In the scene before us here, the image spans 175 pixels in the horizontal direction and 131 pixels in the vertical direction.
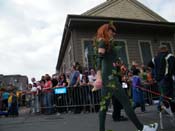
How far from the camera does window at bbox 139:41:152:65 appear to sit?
19.5 meters

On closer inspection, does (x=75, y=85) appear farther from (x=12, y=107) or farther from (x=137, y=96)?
(x=12, y=107)

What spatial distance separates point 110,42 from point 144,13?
59.0ft

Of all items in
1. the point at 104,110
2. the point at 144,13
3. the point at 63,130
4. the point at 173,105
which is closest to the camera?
the point at 104,110

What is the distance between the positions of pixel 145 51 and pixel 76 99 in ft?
30.3

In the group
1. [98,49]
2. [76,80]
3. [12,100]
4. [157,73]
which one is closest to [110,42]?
[98,49]

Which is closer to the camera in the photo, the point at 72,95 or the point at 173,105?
the point at 173,105

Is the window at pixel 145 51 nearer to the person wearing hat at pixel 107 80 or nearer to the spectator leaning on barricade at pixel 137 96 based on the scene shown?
the spectator leaning on barricade at pixel 137 96

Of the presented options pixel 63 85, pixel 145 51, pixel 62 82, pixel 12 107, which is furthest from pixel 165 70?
pixel 145 51

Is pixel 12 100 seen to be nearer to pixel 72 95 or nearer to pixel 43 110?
pixel 43 110

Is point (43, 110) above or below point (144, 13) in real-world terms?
below

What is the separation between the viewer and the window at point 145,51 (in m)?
19.5

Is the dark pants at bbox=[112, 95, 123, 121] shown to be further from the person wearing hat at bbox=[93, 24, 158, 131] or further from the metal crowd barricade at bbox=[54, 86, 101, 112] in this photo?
the metal crowd barricade at bbox=[54, 86, 101, 112]

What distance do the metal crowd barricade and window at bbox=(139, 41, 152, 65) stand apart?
8.59 metres

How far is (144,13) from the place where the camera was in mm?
22062
